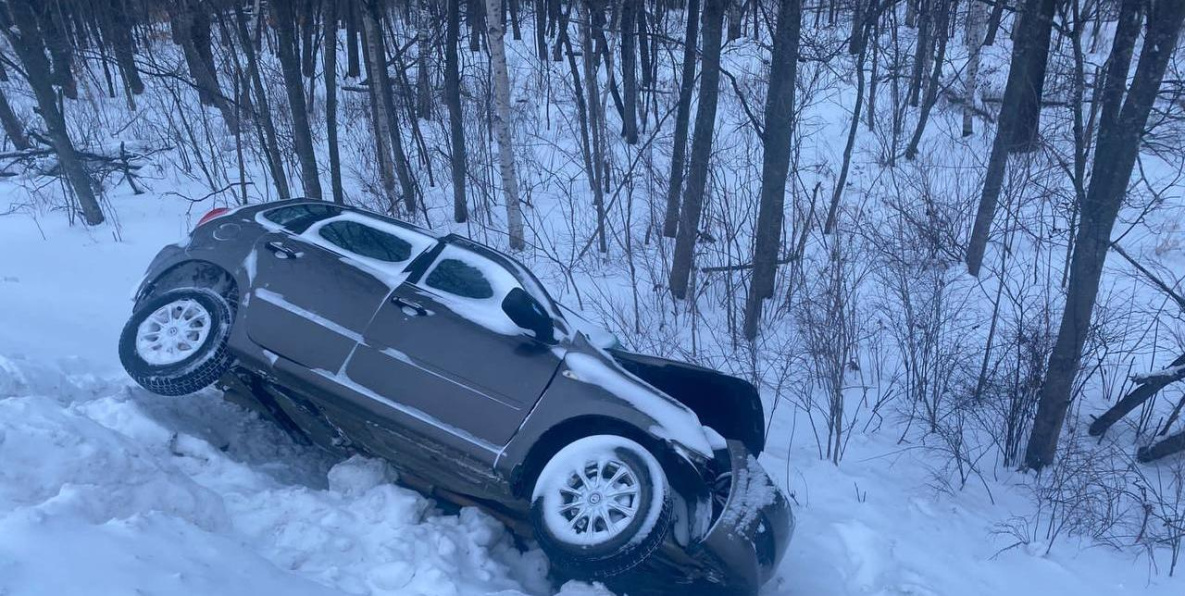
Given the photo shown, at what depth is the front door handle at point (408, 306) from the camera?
5.07 metres

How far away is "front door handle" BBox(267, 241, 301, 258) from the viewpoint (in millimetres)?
5363

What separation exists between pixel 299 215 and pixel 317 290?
0.90 meters

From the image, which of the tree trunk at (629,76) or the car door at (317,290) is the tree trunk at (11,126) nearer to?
the tree trunk at (629,76)

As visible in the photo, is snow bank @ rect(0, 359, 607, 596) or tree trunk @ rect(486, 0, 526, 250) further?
tree trunk @ rect(486, 0, 526, 250)

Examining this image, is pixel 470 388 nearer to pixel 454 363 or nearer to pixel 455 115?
pixel 454 363

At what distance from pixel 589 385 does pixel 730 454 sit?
3.14 feet

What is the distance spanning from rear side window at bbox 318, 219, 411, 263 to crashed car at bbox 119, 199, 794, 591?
0.7 inches

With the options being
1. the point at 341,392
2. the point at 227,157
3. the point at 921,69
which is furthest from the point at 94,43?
the point at 341,392

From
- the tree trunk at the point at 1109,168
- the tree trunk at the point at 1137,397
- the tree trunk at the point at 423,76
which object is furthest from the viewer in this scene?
the tree trunk at the point at 423,76

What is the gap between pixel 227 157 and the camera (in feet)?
52.1

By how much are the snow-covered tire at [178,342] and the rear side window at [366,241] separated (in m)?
0.83

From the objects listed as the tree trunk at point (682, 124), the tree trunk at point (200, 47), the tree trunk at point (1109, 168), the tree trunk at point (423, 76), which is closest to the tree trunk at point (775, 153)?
the tree trunk at point (682, 124)

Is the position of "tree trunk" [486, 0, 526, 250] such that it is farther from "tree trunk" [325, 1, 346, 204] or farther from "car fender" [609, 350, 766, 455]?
"car fender" [609, 350, 766, 455]

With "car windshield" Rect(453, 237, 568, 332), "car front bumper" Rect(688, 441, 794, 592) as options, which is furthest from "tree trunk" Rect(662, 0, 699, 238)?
"car front bumper" Rect(688, 441, 794, 592)
